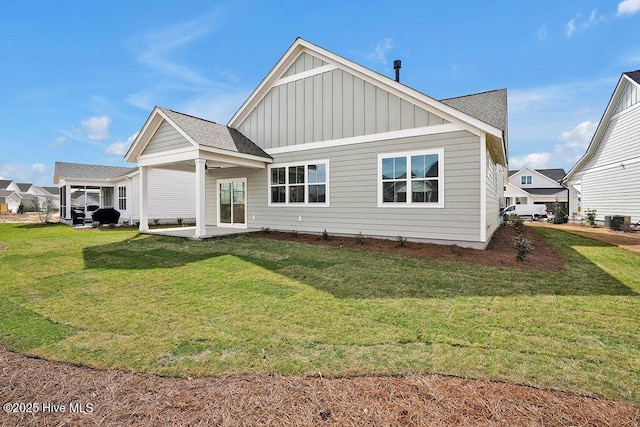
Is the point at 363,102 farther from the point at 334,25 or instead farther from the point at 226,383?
the point at 226,383

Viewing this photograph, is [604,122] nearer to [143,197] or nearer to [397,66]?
[397,66]

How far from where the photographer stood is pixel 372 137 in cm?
1008

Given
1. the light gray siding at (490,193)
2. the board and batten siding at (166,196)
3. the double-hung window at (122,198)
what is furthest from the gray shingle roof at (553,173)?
the double-hung window at (122,198)

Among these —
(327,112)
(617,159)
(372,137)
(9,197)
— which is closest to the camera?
(372,137)

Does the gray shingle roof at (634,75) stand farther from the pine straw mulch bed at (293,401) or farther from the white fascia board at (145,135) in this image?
the white fascia board at (145,135)

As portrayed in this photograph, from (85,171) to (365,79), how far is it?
71.9 ft

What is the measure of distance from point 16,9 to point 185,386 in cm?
1371

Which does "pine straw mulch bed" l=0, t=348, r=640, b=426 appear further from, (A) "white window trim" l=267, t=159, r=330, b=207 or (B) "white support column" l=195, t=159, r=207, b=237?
(A) "white window trim" l=267, t=159, r=330, b=207

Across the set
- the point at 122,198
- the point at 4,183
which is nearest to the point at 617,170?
the point at 122,198

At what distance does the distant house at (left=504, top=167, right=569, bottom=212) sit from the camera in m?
41.0

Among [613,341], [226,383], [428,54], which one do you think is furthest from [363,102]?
[226,383]

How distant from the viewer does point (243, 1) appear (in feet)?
36.4

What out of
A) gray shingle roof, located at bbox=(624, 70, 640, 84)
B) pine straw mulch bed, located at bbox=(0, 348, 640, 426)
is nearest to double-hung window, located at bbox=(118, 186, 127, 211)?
pine straw mulch bed, located at bbox=(0, 348, 640, 426)

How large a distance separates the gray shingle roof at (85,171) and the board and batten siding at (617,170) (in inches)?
1160
